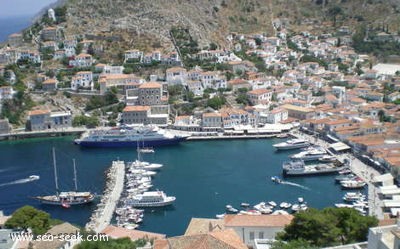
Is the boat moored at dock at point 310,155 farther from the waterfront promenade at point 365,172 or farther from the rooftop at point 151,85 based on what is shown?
the rooftop at point 151,85

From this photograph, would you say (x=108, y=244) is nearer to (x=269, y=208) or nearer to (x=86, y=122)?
(x=269, y=208)

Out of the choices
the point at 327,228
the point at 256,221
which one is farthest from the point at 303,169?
the point at 327,228

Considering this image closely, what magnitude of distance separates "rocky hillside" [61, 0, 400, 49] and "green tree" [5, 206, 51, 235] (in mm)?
32091

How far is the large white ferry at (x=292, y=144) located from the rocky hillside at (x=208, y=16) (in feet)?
68.4

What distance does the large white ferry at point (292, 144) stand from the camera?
1173 inches

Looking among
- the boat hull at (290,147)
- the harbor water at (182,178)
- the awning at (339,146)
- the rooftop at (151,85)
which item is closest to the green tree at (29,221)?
the harbor water at (182,178)

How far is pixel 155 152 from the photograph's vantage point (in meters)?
31.0

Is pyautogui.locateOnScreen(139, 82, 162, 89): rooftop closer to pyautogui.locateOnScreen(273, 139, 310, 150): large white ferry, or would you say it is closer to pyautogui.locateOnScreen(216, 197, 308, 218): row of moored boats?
pyautogui.locateOnScreen(273, 139, 310, 150): large white ferry

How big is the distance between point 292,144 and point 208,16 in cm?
2803

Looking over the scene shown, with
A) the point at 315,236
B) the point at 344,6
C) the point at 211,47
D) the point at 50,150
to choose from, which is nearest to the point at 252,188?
the point at 315,236

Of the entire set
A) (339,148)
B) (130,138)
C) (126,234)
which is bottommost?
(126,234)

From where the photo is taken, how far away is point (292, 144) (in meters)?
29.9

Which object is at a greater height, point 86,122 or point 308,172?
point 86,122

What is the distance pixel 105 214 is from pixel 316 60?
113 feet
